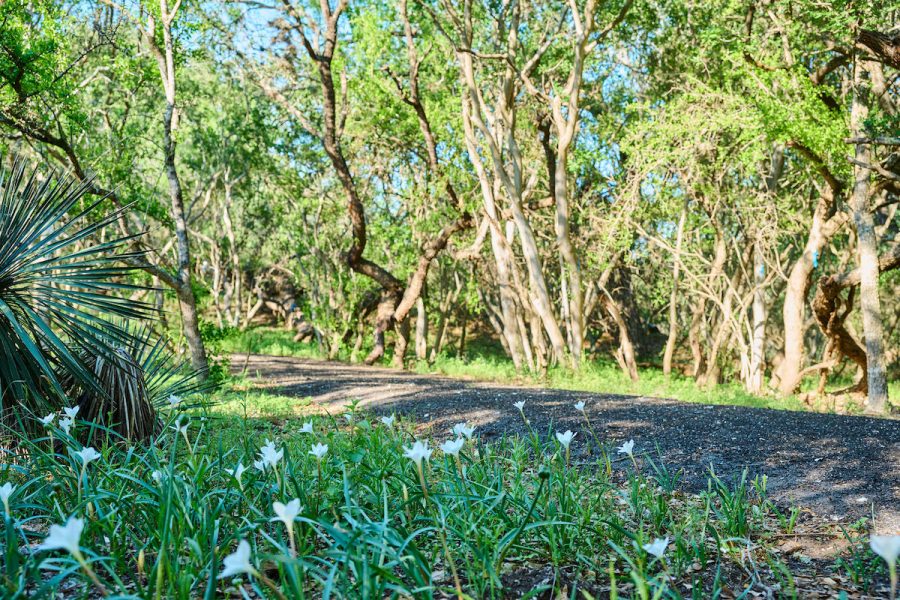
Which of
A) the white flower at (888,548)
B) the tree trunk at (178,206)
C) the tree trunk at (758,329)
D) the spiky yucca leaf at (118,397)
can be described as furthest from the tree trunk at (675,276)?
the white flower at (888,548)

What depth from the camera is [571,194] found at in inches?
628

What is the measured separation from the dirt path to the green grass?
17.9 inches

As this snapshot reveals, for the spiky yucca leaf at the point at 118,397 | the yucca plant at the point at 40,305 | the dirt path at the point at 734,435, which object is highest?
the yucca plant at the point at 40,305

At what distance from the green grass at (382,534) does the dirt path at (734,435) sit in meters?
0.45

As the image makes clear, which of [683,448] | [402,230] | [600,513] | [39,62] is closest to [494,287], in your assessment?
[402,230]

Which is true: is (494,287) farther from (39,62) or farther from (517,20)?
(39,62)

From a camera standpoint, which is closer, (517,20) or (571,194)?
(517,20)

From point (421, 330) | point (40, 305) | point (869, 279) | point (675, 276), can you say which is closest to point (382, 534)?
point (40, 305)

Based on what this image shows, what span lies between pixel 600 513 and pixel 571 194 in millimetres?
13279

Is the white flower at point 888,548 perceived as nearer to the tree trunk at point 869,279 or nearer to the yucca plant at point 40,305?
the yucca plant at point 40,305

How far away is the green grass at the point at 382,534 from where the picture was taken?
218 centimetres

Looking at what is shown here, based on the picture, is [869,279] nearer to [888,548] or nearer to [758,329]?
[758,329]

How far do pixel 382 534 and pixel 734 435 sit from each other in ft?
12.3

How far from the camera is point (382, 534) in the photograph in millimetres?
2270
